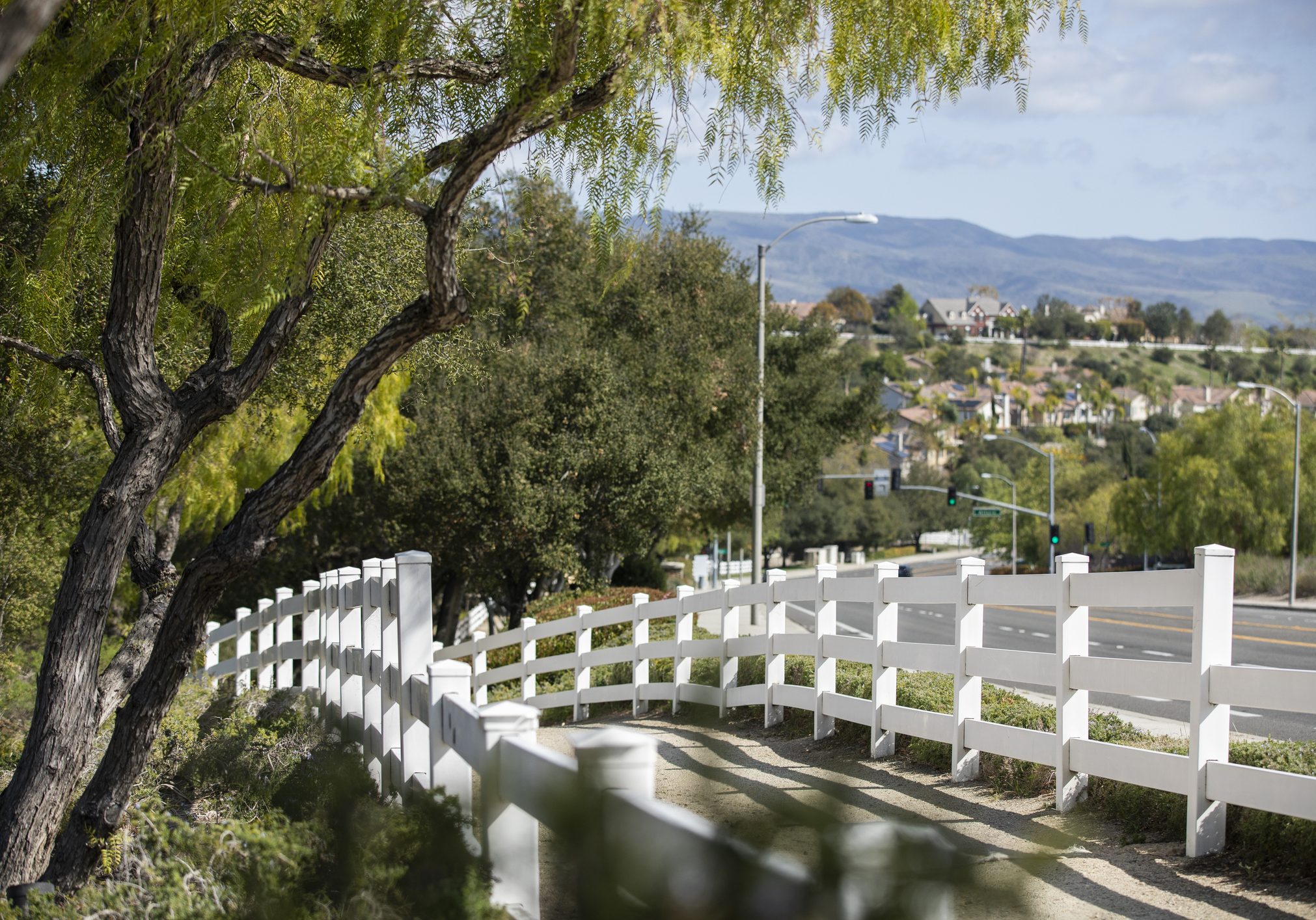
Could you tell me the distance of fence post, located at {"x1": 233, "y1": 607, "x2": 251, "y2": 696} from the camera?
46.4ft

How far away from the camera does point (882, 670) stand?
9016 millimetres

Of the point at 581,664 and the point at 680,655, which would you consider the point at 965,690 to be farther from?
the point at 581,664

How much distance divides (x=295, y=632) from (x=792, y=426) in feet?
43.7

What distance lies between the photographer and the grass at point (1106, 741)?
5.52 m

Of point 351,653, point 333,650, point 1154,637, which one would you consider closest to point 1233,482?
point 1154,637

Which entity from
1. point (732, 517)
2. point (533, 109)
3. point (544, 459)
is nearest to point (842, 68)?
point (533, 109)

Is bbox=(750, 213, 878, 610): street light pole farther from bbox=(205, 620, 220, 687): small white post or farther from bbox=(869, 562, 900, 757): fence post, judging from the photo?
bbox=(869, 562, 900, 757): fence post

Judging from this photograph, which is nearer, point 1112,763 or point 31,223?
point 1112,763

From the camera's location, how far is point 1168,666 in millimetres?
6273

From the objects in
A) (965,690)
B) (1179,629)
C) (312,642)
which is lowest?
(1179,629)

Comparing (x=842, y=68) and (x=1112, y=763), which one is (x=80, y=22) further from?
(x=1112, y=763)

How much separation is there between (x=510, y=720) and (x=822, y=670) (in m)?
6.75

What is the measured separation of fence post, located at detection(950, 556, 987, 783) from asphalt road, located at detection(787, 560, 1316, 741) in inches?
51.1

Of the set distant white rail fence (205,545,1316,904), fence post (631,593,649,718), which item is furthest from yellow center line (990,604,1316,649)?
distant white rail fence (205,545,1316,904)
